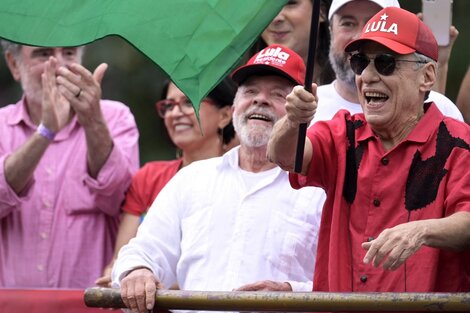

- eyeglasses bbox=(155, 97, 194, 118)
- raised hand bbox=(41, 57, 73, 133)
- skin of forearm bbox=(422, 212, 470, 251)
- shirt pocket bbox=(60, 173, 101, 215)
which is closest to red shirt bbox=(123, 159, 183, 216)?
shirt pocket bbox=(60, 173, 101, 215)

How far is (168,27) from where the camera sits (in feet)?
20.5

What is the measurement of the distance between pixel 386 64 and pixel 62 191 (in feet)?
8.87

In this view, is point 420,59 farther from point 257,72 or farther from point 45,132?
point 45,132

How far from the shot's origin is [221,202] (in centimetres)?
712

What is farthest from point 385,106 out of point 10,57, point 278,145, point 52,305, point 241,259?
point 10,57

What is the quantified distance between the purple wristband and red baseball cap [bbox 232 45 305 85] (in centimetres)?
134

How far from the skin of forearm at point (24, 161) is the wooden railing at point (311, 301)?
6.57 ft

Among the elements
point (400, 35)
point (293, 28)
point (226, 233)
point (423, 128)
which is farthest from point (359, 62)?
point (293, 28)

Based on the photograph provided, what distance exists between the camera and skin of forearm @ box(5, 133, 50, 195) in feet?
26.6

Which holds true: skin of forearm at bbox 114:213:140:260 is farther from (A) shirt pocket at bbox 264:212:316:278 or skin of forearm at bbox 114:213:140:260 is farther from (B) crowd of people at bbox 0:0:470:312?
(A) shirt pocket at bbox 264:212:316:278

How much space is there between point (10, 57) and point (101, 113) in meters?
1.03

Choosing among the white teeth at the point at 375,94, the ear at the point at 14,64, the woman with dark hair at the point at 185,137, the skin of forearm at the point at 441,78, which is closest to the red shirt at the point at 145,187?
the woman with dark hair at the point at 185,137

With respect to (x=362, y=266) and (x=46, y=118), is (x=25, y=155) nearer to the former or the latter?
(x=46, y=118)

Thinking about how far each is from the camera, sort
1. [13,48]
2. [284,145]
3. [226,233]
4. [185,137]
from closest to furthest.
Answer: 1. [284,145]
2. [226,233]
3. [185,137]
4. [13,48]
